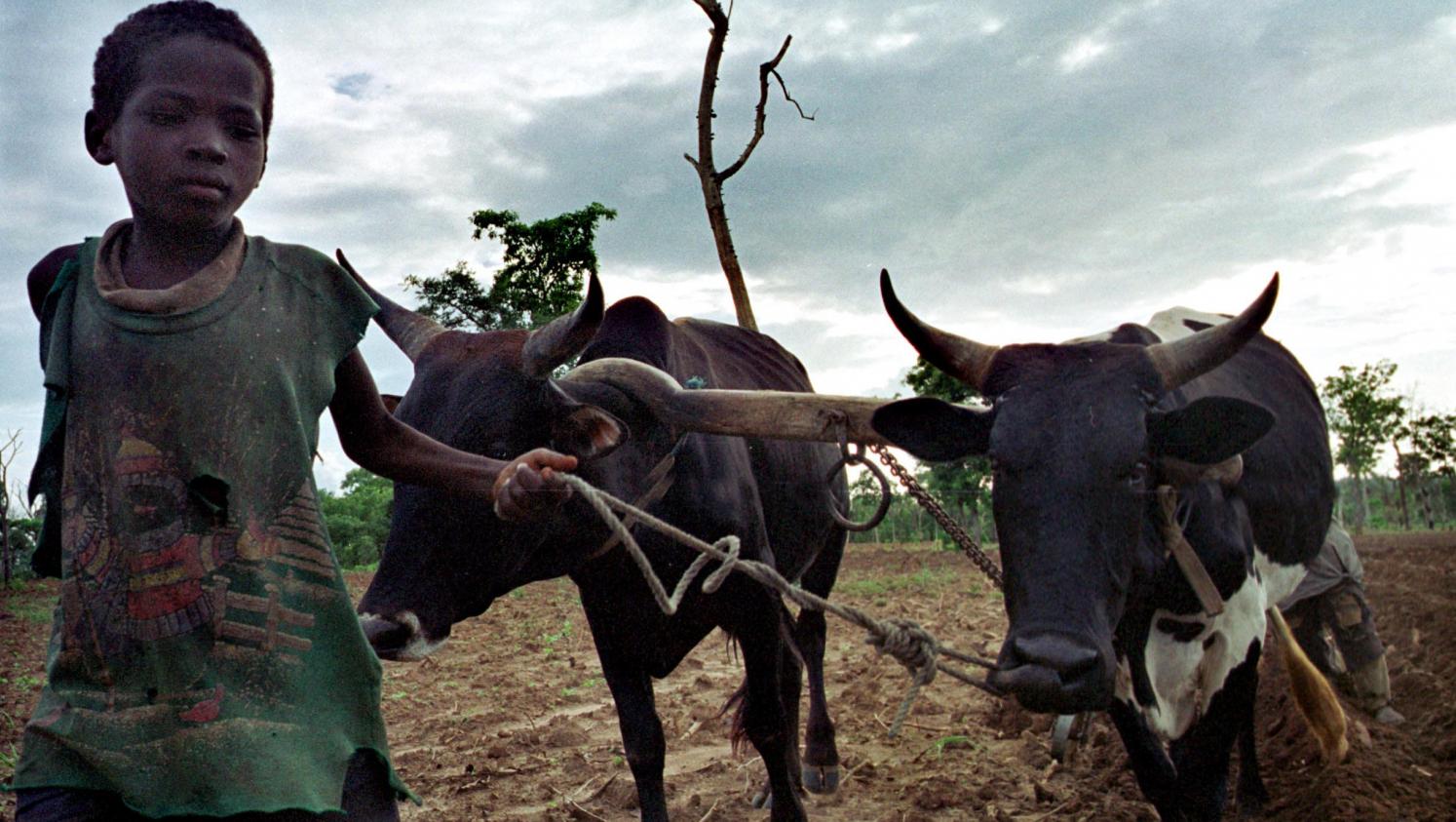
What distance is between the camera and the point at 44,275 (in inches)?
70.3

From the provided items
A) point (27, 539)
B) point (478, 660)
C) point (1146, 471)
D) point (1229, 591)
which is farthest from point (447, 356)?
point (27, 539)

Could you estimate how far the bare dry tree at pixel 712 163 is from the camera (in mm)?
5965

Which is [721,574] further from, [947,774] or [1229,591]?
[947,774]

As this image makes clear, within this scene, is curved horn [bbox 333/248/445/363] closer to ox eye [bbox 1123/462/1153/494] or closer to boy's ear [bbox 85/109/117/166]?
boy's ear [bbox 85/109/117/166]

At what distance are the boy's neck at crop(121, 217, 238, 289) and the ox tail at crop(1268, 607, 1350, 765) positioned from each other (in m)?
4.29

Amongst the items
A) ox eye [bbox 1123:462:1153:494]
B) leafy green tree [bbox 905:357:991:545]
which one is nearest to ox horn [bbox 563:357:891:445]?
ox eye [bbox 1123:462:1153:494]

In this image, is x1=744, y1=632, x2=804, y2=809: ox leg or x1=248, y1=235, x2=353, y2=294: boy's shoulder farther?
x1=744, y1=632, x2=804, y2=809: ox leg

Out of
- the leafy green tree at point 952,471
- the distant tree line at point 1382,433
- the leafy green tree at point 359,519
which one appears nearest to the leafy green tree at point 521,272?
the leafy green tree at point 952,471

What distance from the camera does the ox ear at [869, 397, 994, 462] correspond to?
2973mm

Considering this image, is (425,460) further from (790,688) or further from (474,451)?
(790,688)

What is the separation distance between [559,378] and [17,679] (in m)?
7.27

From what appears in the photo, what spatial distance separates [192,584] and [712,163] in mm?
4986

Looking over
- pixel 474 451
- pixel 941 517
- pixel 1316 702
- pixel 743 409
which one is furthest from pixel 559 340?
pixel 1316 702

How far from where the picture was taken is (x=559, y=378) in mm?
3445
